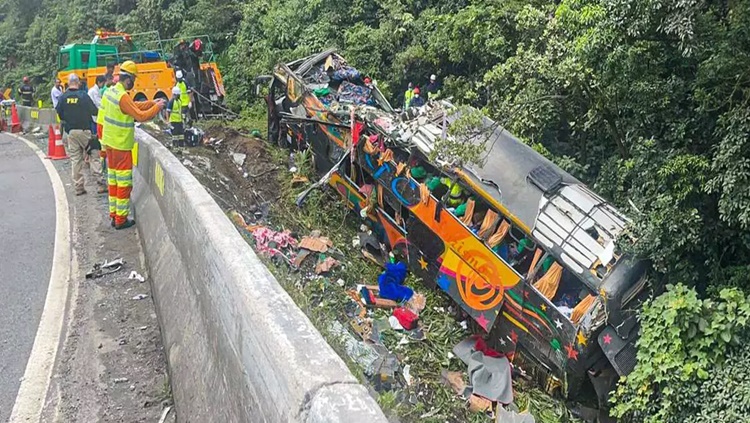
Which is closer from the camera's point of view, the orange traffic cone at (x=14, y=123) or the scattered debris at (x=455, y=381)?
the scattered debris at (x=455, y=381)

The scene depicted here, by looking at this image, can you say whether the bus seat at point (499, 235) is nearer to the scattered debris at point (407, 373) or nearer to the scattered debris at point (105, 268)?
the scattered debris at point (407, 373)

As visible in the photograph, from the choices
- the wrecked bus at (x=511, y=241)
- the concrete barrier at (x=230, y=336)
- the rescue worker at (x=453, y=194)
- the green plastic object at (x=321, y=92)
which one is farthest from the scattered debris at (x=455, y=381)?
the green plastic object at (x=321, y=92)

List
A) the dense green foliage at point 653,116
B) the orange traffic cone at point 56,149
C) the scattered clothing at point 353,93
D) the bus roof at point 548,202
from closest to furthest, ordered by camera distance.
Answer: the dense green foliage at point 653,116, the bus roof at point 548,202, the scattered clothing at point 353,93, the orange traffic cone at point 56,149

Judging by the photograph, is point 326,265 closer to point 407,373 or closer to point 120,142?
point 407,373

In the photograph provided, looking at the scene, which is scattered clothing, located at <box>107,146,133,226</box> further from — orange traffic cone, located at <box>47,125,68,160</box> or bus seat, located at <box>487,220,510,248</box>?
orange traffic cone, located at <box>47,125,68,160</box>

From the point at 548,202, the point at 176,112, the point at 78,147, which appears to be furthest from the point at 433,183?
the point at 176,112

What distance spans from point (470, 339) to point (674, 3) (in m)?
3.45

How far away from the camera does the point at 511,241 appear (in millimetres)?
5758

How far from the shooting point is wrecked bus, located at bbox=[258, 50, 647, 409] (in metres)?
4.87

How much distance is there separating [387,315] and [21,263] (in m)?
3.58

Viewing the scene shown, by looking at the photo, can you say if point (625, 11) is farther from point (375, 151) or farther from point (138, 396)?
point (138, 396)

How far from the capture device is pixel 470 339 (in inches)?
235

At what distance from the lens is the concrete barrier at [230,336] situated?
1957mm

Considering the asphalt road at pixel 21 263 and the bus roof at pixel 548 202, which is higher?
the bus roof at pixel 548 202
